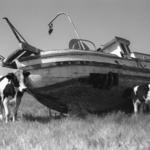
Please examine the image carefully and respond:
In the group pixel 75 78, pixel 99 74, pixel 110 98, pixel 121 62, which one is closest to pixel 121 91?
pixel 110 98

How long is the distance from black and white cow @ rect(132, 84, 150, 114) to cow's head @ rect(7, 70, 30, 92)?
475 cm

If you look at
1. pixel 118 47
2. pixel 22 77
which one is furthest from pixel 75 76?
pixel 118 47

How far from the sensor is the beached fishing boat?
29.8 feet

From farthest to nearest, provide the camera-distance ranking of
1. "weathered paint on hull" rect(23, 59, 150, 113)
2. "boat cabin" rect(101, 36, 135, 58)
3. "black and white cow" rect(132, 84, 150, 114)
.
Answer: "boat cabin" rect(101, 36, 135, 58), "black and white cow" rect(132, 84, 150, 114), "weathered paint on hull" rect(23, 59, 150, 113)

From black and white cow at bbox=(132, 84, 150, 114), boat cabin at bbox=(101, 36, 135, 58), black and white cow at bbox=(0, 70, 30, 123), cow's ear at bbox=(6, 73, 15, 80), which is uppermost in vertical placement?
boat cabin at bbox=(101, 36, 135, 58)

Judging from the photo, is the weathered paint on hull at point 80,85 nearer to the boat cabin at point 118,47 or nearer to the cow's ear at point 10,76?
the cow's ear at point 10,76

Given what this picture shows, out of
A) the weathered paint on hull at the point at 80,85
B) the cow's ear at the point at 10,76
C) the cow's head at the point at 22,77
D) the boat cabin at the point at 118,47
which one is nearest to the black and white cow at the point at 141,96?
the weathered paint on hull at the point at 80,85

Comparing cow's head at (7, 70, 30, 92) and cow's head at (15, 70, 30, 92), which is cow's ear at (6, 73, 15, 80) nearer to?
cow's head at (7, 70, 30, 92)

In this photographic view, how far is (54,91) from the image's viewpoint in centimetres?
943

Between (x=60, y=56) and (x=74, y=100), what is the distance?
200cm

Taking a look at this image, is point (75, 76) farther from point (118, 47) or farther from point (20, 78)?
point (118, 47)

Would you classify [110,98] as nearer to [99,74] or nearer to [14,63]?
[99,74]

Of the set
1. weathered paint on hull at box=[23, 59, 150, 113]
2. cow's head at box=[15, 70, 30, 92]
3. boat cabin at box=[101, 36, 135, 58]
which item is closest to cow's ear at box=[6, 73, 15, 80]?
cow's head at box=[15, 70, 30, 92]

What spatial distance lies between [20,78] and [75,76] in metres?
2.09
